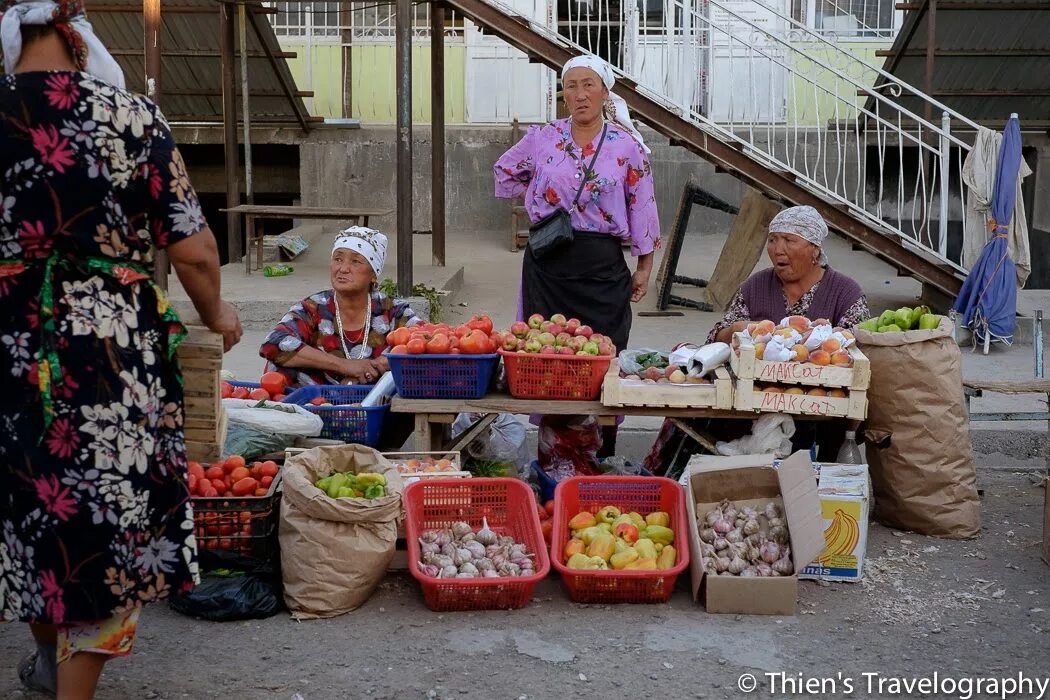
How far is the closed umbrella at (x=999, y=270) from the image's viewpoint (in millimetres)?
8570

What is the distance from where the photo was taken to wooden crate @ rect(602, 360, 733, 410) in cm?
458

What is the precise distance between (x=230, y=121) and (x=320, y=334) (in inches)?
256

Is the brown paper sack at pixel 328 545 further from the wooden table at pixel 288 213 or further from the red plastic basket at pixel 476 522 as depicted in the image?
the wooden table at pixel 288 213

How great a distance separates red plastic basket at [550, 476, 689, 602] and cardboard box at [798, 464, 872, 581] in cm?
51

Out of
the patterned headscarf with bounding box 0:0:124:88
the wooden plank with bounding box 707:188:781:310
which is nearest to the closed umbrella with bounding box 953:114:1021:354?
the wooden plank with bounding box 707:188:781:310

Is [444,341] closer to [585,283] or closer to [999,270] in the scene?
[585,283]

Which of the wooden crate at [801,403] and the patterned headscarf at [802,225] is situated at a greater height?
the patterned headscarf at [802,225]

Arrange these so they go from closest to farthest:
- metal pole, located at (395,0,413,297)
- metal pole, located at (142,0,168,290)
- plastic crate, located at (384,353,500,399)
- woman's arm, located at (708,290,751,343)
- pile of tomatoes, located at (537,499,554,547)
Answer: pile of tomatoes, located at (537,499,554,547) < plastic crate, located at (384,353,500,399) < woman's arm, located at (708,290,751,343) < metal pole, located at (395,0,413,297) < metal pole, located at (142,0,168,290)

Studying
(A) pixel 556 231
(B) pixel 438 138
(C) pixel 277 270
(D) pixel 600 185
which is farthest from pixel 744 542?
(B) pixel 438 138

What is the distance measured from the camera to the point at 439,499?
4391 mm

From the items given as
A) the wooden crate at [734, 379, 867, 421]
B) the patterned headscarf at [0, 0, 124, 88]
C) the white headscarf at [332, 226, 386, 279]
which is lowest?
the wooden crate at [734, 379, 867, 421]

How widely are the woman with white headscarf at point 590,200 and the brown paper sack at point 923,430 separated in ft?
4.25

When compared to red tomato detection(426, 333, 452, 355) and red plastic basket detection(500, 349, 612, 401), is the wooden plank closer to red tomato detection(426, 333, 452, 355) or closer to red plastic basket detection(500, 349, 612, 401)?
red plastic basket detection(500, 349, 612, 401)

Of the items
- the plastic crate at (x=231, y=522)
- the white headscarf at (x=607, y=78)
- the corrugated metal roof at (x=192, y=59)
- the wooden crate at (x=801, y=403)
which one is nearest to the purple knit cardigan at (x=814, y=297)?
the wooden crate at (x=801, y=403)
